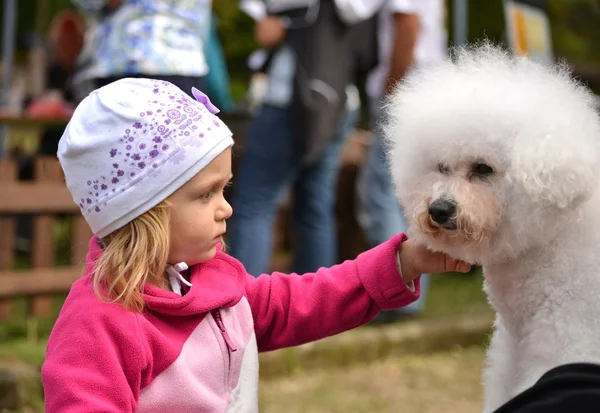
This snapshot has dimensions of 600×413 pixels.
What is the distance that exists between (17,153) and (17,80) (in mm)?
1257

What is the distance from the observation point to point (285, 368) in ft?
12.3

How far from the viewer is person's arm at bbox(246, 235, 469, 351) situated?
2.01 metres

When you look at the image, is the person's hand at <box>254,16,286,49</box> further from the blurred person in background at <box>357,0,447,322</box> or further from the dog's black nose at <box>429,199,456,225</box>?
the dog's black nose at <box>429,199,456,225</box>

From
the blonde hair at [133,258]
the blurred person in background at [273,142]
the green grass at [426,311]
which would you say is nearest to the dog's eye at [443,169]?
the blonde hair at [133,258]

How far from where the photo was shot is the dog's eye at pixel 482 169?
6.23ft

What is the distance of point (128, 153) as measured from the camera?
69.8 inches

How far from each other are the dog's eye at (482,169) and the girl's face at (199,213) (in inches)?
21.2

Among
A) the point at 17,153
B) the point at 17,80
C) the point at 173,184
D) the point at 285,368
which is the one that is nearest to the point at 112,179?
the point at 173,184

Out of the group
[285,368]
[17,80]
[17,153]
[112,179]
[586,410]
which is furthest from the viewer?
[17,80]

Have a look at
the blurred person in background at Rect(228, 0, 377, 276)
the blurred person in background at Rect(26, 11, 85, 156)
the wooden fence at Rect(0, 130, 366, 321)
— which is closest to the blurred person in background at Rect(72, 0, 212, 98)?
the blurred person in background at Rect(228, 0, 377, 276)

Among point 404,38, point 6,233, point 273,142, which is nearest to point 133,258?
point 273,142

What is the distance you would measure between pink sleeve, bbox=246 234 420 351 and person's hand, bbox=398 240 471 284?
32mm

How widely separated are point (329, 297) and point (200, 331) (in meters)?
0.33

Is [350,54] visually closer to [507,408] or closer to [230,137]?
[230,137]
